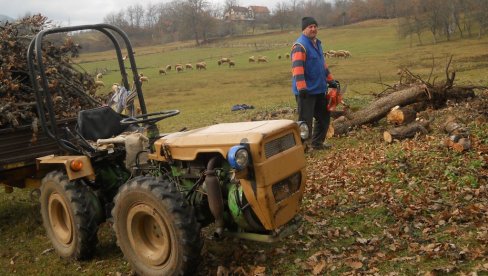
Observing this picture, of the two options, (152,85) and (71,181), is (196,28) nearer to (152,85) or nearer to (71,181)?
(152,85)

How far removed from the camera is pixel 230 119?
15250 mm

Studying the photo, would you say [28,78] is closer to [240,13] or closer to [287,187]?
[287,187]

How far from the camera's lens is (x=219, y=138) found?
13.4 ft

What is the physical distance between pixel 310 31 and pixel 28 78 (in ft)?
14.7

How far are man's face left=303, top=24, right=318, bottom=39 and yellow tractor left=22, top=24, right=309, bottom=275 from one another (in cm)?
386

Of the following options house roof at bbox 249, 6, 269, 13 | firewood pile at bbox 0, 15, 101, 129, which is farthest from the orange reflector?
house roof at bbox 249, 6, 269, 13

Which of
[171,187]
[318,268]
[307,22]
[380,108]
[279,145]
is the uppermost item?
[307,22]

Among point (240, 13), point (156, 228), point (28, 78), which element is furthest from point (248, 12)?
point (156, 228)

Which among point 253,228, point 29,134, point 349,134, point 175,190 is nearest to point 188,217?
point 175,190

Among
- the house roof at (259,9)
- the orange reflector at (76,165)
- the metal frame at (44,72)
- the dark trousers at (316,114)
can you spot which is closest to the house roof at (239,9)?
the house roof at (259,9)

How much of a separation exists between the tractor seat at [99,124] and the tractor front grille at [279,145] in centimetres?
206

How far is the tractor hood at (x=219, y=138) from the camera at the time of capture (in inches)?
156

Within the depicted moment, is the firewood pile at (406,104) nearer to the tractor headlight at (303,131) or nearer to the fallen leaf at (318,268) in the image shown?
the tractor headlight at (303,131)

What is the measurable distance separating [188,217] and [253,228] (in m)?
0.59
